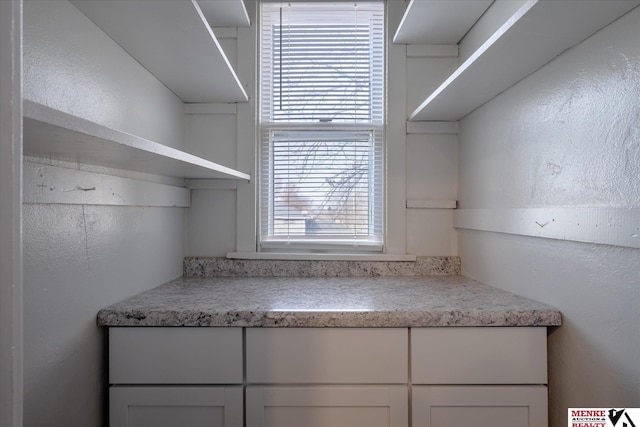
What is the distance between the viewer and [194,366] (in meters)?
1.21

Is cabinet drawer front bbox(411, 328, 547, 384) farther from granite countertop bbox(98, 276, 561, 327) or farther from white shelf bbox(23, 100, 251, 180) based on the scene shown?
white shelf bbox(23, 100, 251, 180)

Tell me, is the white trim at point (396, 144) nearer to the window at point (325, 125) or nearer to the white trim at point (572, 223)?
the window at point (325, 125)

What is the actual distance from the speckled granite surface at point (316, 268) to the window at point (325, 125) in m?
0.13

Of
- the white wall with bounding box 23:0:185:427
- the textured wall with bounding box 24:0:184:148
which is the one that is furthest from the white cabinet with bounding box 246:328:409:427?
the textured wall with bounding box 24:0:184:148

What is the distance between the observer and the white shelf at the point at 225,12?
1688 millimetres

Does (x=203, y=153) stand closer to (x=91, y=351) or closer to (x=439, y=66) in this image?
(x=91, y=351)

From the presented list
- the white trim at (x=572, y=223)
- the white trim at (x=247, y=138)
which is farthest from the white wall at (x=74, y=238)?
the white trim at (x=572, y=223)

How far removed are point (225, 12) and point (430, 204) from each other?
4.78ft

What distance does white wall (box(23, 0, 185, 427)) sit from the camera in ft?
3.06

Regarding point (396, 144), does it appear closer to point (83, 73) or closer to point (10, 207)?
point (83, 73)

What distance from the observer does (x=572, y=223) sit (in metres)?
1.08

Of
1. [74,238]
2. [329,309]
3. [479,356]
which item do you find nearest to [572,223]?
[479,356]

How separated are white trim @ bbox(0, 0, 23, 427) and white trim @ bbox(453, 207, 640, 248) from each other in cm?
125

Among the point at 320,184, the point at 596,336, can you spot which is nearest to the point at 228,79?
the point at 320,184
